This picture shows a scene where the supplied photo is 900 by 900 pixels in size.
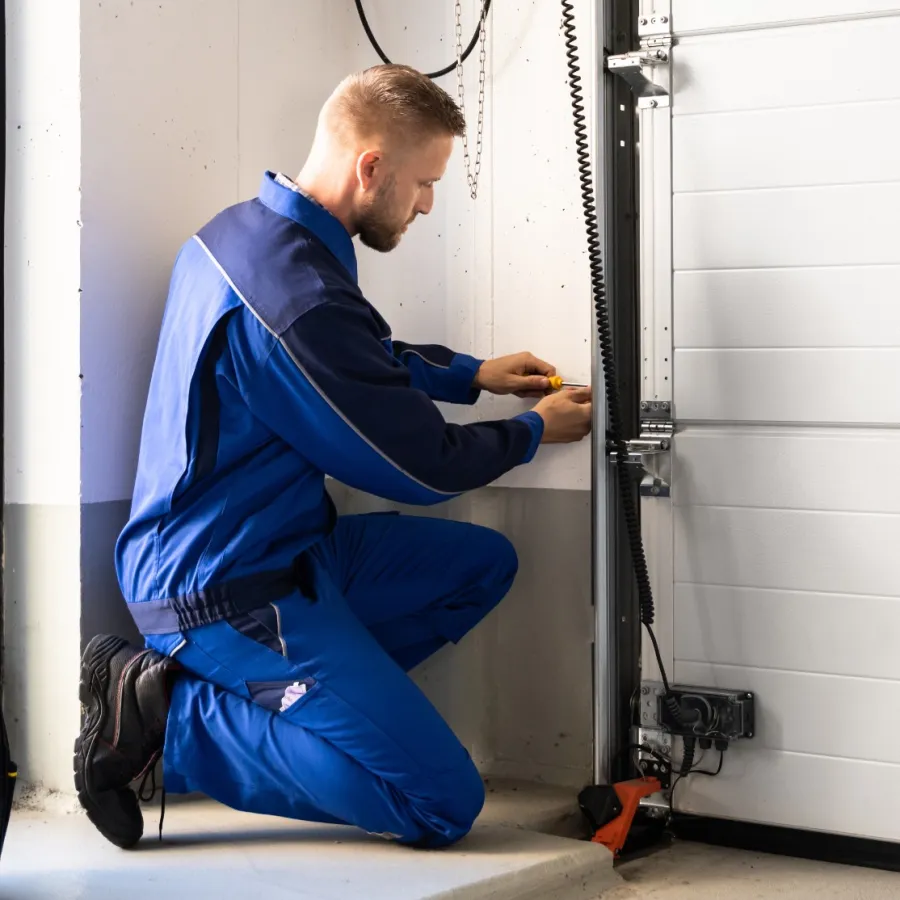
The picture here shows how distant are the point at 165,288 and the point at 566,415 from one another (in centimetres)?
102

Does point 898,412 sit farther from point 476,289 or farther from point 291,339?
point 291,339

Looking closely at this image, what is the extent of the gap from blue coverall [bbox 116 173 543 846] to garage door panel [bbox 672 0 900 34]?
40.5 inches

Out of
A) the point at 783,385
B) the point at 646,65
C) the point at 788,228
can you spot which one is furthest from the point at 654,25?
the point at 783,385

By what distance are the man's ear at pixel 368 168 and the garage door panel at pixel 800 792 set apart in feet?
5.14

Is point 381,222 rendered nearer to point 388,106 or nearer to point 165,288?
point 388,106

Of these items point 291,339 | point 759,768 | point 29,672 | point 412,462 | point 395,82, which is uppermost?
point 395,82

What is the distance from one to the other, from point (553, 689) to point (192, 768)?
1033mm

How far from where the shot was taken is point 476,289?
3.12m

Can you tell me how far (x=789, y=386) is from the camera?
8.70ft


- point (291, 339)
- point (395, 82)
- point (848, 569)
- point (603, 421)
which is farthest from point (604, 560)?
point (395, 82)

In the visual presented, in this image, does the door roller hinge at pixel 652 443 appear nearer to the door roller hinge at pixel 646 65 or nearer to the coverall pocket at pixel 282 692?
the door roller hinge at pixel 646 65

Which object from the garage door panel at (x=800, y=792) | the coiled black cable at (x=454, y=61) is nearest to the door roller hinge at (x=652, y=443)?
the garage door panel at (x=800, y=792)

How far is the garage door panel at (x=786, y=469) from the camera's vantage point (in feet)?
8.48

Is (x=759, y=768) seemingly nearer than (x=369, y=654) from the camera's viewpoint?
No
